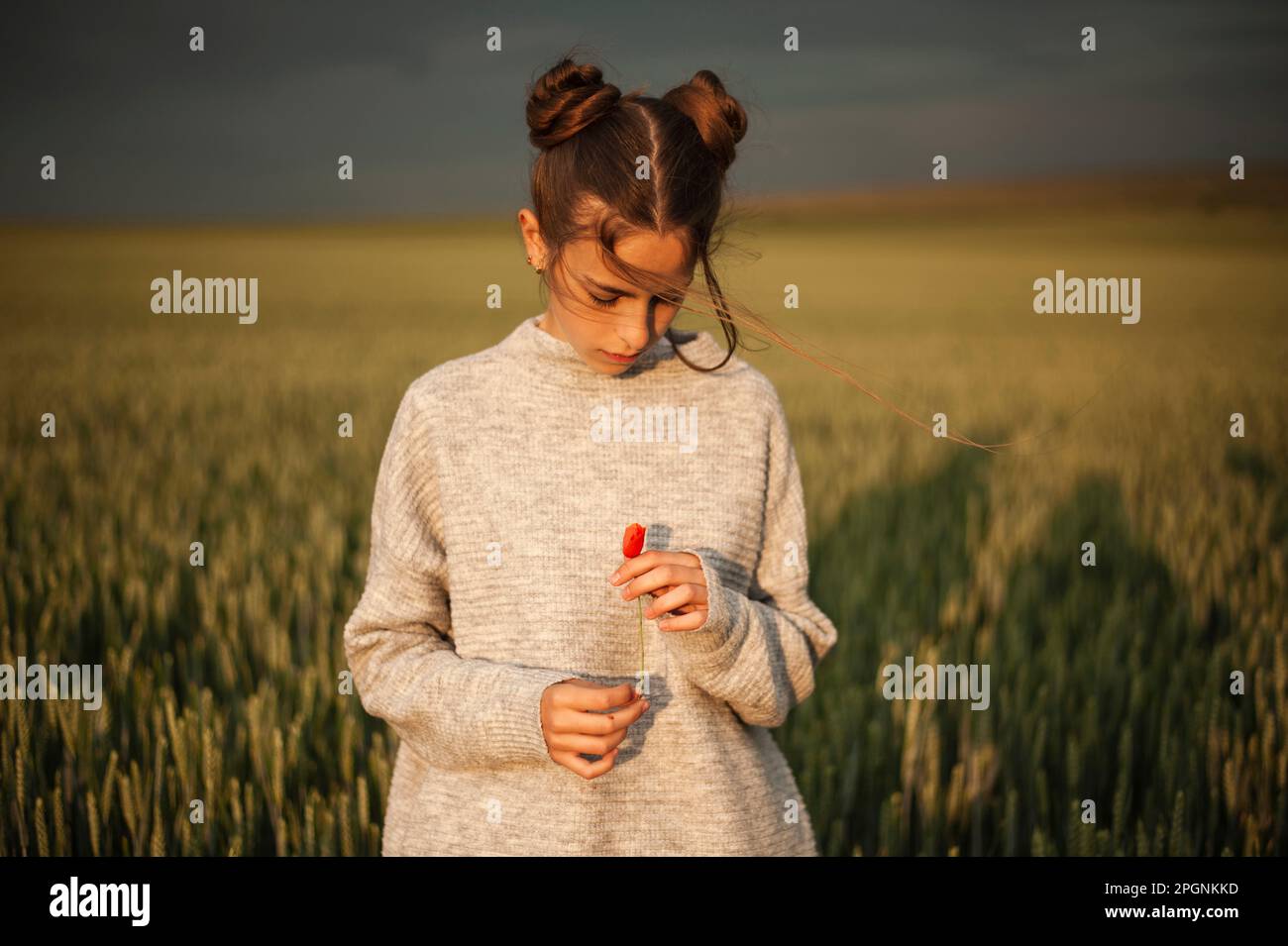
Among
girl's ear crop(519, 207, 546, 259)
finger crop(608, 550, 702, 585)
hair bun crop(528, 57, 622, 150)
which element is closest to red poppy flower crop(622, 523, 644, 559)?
finger crop(608, 550, 702, 585)

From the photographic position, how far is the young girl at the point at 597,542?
1.37m

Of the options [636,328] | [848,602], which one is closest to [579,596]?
[636,328]

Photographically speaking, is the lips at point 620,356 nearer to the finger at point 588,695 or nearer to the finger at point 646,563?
the finger at point 646,563

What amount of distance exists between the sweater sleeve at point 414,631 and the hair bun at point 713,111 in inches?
18.5

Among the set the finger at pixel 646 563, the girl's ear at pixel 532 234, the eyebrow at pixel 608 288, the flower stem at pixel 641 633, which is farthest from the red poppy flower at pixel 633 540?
the girl's ear at pixel 532 234

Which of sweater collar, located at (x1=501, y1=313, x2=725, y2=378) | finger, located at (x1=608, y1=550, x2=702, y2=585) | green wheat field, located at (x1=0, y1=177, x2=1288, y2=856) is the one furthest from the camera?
green wheat field, located at (x1=0, y1=177, x2=1288, y2=856)

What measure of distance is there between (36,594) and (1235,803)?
2.61 m

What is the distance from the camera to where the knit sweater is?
1432mm

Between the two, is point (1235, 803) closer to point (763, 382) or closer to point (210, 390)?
point (763, 382)

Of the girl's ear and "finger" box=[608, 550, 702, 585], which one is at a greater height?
the girl's ear

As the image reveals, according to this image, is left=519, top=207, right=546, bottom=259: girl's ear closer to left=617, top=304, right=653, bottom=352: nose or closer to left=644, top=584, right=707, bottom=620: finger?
left=617, top=304, right=653, bottom=352: nose

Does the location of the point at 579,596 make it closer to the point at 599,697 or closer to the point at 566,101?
the point at 599,697

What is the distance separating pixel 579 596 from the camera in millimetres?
1461

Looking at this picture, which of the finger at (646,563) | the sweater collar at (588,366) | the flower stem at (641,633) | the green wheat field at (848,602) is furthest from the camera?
the green wheat field at (848,602)
